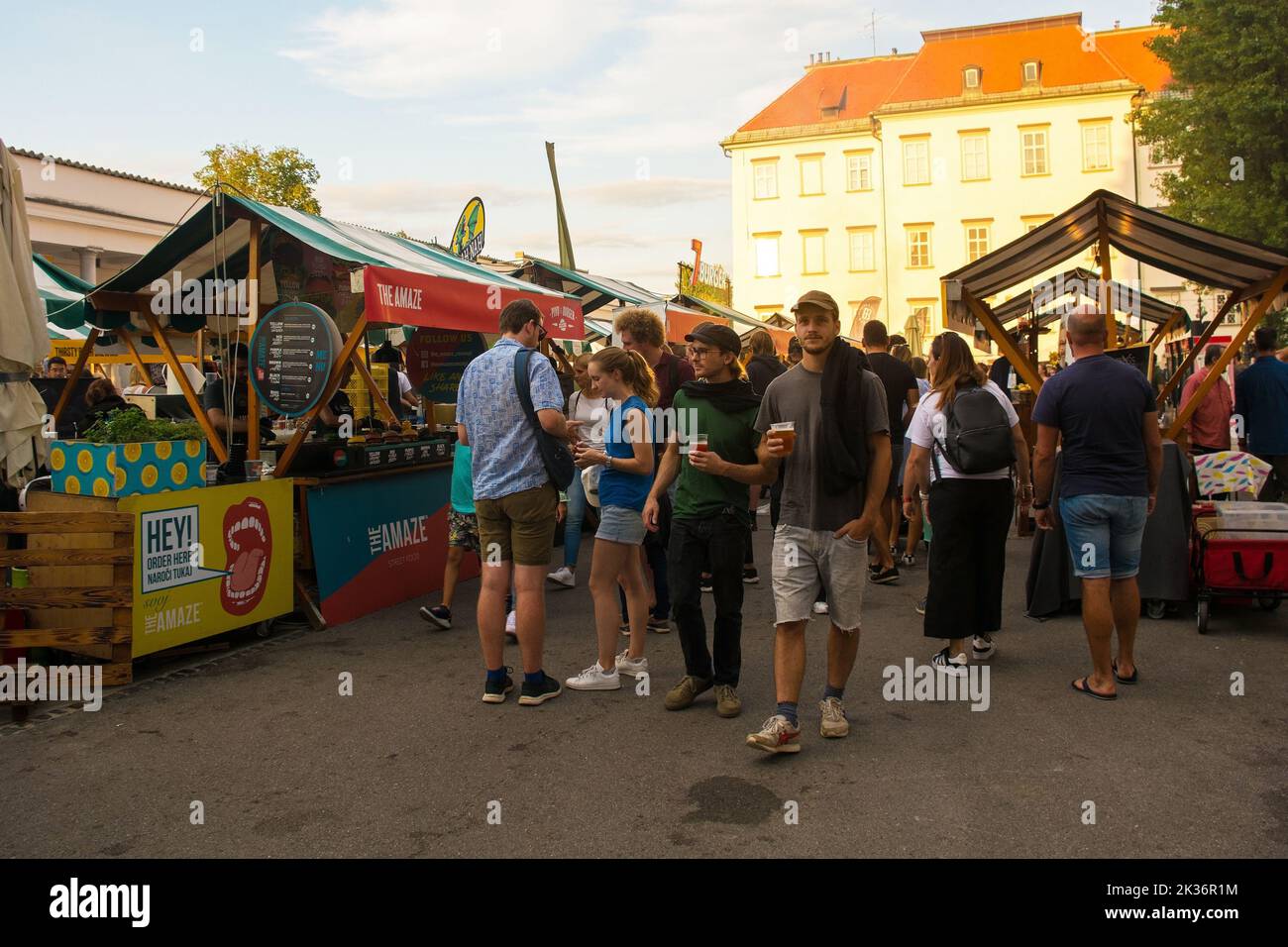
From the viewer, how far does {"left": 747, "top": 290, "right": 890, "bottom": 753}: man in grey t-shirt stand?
4438mm

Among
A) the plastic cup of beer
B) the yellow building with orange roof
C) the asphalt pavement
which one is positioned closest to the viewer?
the asphalt pavement

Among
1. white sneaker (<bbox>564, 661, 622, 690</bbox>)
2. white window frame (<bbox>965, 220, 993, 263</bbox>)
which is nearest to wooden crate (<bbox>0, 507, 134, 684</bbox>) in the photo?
white sneaker (<bbox>564, 661, 622, 690</bbox>)

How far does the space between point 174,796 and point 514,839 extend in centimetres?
151

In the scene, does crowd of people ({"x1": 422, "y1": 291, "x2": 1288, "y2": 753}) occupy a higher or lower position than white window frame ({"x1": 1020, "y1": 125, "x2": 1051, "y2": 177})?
lower

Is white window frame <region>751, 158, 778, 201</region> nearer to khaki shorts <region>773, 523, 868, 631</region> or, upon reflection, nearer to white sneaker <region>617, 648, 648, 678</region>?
white sneaker <region>617, 648, 648, 678</region>

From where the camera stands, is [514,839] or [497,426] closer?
[514,839]

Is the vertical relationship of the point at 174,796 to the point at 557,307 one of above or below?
below

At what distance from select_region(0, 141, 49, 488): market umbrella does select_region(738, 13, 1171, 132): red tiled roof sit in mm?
43799

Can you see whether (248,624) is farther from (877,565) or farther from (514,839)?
(877,565)

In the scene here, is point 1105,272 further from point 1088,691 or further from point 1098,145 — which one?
point 1098,145

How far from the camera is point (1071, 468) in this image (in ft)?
17.2

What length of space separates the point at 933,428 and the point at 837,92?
47442 millimetres
